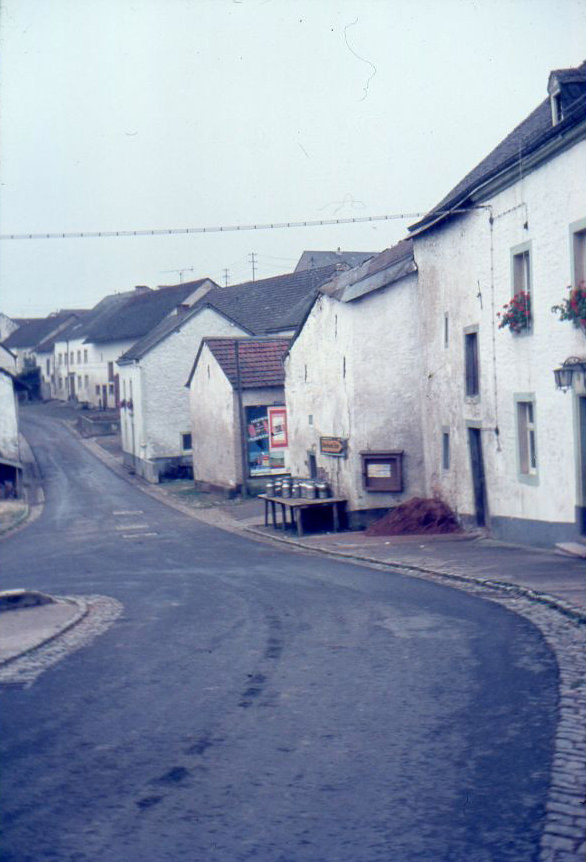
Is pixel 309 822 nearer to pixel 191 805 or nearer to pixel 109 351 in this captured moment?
pixel 191 805

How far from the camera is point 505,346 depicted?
19.7 meters

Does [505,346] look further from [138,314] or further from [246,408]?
[138,314]

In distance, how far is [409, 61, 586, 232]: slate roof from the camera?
16094 mm

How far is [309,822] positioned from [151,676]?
12.7 feet

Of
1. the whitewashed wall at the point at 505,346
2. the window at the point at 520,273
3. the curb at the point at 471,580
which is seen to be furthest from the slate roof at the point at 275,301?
the window at the point at 520,273

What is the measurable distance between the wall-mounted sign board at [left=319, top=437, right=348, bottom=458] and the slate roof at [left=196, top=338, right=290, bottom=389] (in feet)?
28.1

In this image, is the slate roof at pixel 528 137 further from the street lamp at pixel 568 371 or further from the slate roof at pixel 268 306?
the slate roof at pixel 268 306

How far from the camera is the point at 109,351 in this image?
68.2 metres

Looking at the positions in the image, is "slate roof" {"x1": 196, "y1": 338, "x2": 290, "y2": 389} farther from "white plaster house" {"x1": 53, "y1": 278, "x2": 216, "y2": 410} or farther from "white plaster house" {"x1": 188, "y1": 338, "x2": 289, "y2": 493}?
"white plaster house" {"x1": 53, "y1": 278, "x2": 216, "y2": 410}

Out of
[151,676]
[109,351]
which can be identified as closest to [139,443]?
[109,351]

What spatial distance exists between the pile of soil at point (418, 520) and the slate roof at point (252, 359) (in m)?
13.0

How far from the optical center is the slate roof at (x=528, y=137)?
16.1 m

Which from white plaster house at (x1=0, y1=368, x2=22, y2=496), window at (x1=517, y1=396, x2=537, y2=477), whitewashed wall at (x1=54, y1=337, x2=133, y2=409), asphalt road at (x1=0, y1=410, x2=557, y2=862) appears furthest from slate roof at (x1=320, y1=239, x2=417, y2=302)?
whitewashed wall at (x1=54, y1=337, x2=133, y2=409)

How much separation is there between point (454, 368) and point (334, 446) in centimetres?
537
